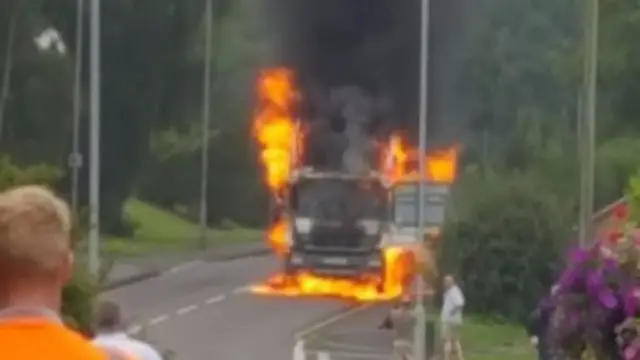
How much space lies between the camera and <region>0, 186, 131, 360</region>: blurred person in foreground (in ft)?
13.8

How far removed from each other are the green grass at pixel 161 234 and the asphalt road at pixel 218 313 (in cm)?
707

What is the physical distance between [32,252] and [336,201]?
37728 millimetres

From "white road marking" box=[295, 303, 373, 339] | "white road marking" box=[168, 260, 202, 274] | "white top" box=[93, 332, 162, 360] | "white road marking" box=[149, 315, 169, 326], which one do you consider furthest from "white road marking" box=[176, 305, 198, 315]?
"white top" box=[93, 332, 162, 360]

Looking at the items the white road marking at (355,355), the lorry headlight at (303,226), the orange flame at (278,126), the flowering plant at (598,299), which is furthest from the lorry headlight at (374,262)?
the flowering plant at (598,299)

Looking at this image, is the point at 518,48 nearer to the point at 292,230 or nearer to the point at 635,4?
the point at 635,4

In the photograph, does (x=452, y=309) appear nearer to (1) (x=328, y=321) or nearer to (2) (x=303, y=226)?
(1) (x=328, y=321)

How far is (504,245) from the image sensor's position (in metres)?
34.5

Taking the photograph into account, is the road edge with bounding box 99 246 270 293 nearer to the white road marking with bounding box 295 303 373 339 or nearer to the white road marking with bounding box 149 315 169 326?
the white road marking with bounding box 149 315 169 326

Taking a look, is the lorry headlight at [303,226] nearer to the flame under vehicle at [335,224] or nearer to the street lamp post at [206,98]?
the flame under vehicle at [335,224]

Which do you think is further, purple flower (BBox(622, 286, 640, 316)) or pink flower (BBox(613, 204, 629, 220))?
pink flower (BBox(613, 204, 629, 220))

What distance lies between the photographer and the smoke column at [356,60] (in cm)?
4259

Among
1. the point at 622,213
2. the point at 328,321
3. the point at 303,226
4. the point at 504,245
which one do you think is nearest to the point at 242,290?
the point at 303,226

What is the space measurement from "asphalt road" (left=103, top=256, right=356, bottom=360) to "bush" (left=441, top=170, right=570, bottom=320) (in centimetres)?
308

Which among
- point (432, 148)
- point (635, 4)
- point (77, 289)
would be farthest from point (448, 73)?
point (77, 289)
